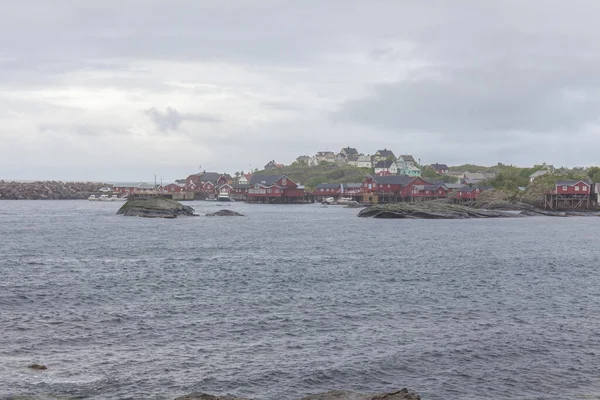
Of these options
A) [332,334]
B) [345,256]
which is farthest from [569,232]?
[332,334]

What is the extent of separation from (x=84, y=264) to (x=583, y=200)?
114583 millimetres

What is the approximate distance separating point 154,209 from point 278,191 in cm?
7736

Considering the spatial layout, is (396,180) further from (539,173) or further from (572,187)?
(539,173)

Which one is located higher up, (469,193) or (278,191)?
(278,191)

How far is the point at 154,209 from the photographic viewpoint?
109 meters

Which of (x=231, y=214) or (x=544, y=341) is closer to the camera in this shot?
(x=544, y=341)

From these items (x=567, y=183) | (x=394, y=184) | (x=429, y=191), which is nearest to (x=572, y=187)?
(x=567, y=183)

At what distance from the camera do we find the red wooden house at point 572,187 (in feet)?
427

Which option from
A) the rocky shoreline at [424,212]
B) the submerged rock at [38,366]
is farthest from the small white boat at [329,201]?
the submerged rock at [38,366]

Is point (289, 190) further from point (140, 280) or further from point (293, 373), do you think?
point (293, 373)

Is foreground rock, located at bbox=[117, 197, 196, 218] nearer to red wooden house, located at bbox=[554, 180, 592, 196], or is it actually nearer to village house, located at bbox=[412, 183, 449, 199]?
village house, located at bbox=[412, 183, 449, 199]

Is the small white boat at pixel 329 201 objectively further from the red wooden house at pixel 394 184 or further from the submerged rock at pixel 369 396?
the submerged rock at pixel 369 396

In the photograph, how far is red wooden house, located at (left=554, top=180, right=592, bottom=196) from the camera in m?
130

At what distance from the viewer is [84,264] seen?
46438mm
